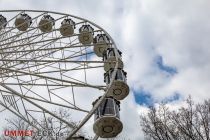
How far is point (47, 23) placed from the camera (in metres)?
16.5

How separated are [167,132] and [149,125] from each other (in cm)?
187

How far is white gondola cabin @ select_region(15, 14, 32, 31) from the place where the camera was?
55.0ft

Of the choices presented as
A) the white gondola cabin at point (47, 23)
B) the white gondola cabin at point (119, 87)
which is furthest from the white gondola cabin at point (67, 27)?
the white gondola cabin at point (119, 87)

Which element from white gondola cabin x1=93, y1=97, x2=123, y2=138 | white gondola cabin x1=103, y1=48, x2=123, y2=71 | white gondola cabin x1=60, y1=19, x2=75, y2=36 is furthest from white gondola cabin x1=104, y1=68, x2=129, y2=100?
white gondola cabin x1=60, y1=19, x2=75, y2=36

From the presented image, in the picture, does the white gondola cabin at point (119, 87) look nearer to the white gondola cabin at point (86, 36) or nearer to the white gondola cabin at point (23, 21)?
the white gondola cabin at point (86, 36)

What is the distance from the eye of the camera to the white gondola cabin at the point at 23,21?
16753mm

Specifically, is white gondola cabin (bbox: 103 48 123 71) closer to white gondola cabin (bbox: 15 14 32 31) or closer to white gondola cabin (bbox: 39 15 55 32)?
white gondola cabin (bbox: 39 15 55 32)

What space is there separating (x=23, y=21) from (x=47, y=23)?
4.68 feet

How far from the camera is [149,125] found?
2691cm

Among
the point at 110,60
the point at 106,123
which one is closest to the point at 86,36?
Result: the point at 110,60

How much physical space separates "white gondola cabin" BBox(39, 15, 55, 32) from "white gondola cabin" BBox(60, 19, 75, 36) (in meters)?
0.54

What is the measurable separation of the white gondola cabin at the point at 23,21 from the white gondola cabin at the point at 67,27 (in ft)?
5.35

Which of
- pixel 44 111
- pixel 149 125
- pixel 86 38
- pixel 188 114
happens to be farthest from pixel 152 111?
pixel 44 111

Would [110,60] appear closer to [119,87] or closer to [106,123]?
[119,87]
